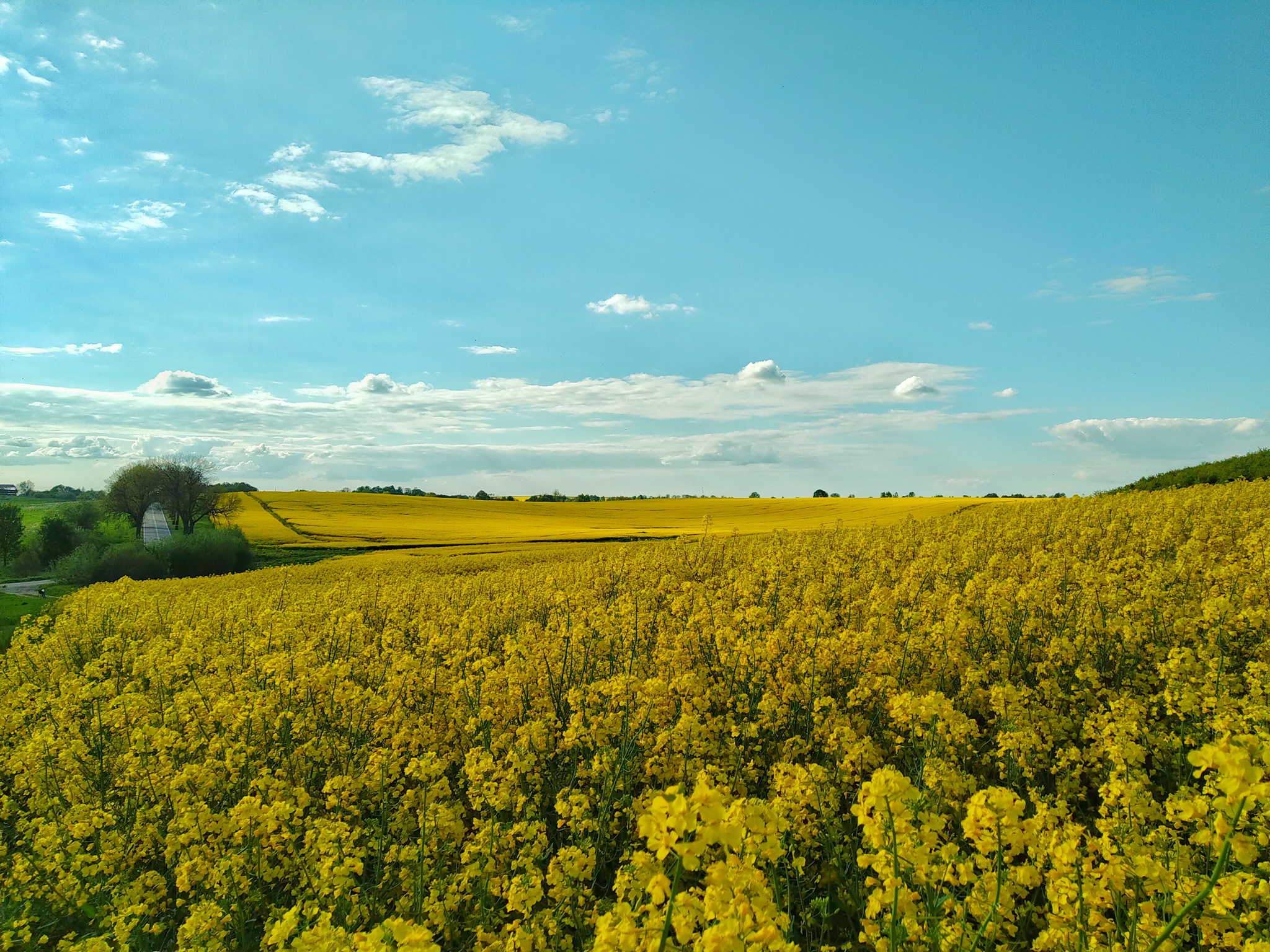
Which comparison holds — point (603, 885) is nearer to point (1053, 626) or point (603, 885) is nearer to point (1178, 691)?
point (1178, 691)

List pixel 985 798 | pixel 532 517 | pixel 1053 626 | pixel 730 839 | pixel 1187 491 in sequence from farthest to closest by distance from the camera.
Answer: pixel 532 517 < pixel 1187 491 < pixel 1053 626 < pixel 985 798 < pixel 730 839

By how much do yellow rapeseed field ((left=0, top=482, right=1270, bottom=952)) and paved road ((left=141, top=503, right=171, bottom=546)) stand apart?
196ft

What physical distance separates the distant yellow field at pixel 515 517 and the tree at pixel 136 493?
6.95 meters

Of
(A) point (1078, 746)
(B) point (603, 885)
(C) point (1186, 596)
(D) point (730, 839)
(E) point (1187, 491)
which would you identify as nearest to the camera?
(D) point (730, 839)

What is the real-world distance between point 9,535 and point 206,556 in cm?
2674

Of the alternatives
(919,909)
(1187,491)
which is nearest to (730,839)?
(919,909)

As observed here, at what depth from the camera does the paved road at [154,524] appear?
59125 mm

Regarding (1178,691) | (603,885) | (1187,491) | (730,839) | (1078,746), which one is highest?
(1187,491)

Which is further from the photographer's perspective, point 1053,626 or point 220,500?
point 220,500

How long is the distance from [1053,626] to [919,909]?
5.00 meters

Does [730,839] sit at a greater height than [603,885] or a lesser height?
greater

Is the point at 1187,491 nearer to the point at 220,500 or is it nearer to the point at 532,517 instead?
the point at 532,517

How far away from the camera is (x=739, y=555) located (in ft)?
48.5

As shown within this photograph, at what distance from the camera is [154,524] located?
221 ft
